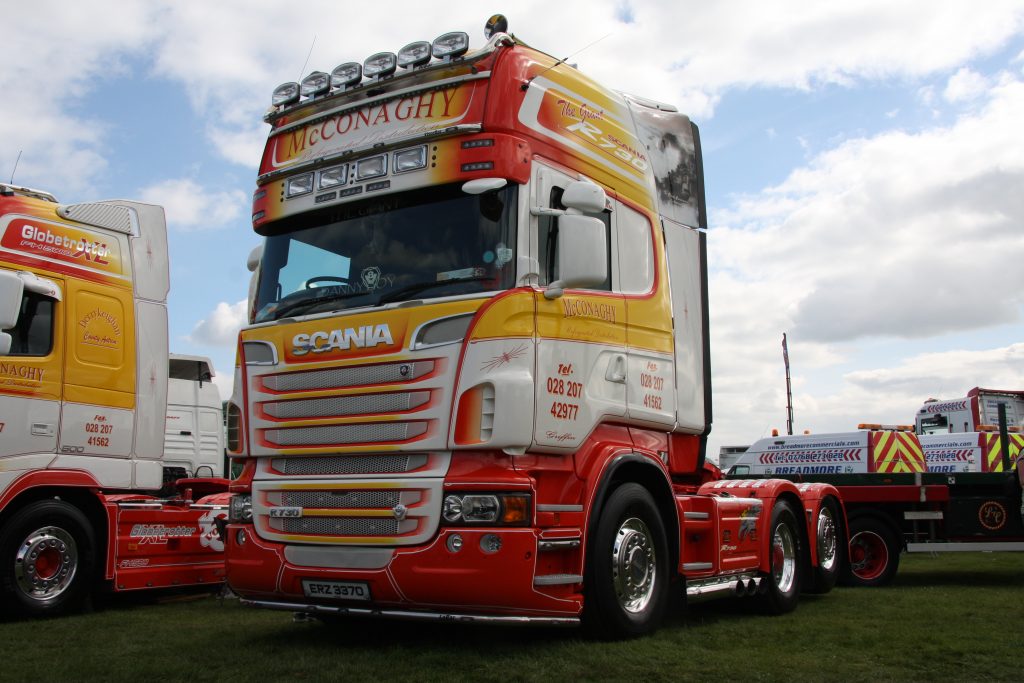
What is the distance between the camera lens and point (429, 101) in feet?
21.8

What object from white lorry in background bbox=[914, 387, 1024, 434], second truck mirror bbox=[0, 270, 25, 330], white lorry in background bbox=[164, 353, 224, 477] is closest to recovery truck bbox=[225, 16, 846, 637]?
second truck mirror bbox=[0, 270, 25, 330]

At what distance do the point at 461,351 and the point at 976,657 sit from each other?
386 centimetres

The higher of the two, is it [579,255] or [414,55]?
[414,55]

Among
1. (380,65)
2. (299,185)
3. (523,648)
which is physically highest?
(380,65)

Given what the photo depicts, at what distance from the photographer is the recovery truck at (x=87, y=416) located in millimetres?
8578

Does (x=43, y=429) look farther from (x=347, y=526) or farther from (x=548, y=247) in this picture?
(x=548, y=247)

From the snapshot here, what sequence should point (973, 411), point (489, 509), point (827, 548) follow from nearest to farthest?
1. point (489, 509)
2. point (827, 548)
3. point (973, 411)

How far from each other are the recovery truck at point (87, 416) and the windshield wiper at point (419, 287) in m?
3.64

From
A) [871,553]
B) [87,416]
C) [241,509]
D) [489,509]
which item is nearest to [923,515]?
[871,553]

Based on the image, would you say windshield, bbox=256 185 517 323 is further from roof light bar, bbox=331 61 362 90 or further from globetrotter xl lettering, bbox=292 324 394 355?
roof light bar, bbox=331 61 362 90

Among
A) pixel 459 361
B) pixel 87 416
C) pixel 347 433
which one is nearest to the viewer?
pixel 459 361

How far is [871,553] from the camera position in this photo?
12.3 meters

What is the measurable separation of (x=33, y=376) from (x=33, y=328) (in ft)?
1.43

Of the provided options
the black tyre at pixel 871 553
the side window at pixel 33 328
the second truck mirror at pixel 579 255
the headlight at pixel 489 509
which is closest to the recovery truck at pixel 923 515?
the black tyre at pixel 871 553
